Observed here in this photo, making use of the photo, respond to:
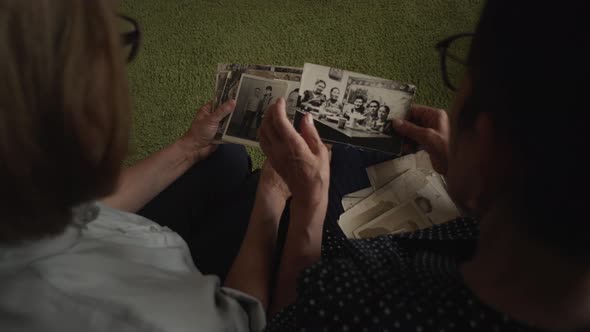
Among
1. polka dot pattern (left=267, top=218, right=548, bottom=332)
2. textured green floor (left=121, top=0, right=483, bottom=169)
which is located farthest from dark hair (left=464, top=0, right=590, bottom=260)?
textured green floor (left=121, top=0, right=483, bottom=169)

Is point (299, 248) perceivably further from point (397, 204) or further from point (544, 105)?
point (544, 105)

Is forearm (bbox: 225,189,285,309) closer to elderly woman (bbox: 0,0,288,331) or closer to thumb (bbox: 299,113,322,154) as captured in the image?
elderly woman (bbox: 0,0,288,331)

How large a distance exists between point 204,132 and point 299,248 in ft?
1.31

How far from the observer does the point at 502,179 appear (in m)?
0.41

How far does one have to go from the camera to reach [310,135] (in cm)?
85

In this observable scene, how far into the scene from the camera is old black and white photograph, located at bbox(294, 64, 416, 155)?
0.93 meters

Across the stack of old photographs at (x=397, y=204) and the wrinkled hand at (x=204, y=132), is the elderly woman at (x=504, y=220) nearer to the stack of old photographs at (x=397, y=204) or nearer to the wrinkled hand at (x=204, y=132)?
the stack of old photographs at (x=397, y=204)

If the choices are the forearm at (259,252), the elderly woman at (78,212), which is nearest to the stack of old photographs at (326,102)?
the forearm at (259,252)

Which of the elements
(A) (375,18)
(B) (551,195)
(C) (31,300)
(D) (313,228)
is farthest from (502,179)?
(A) (375,18)

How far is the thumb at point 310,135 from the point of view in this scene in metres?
0.84

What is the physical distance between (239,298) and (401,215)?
0.39 metres

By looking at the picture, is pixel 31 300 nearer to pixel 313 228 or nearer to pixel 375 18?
pixel 313 228

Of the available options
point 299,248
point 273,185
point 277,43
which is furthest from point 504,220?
point 277,43

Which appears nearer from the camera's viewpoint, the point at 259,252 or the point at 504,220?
the point at 504,220
